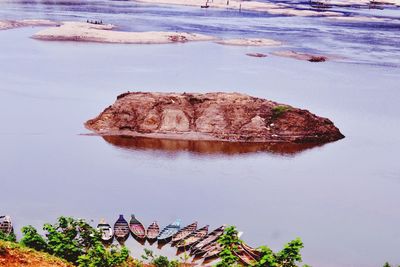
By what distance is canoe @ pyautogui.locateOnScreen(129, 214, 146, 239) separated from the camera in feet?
61.5

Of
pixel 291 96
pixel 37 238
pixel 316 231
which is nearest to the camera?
pixel 37 238

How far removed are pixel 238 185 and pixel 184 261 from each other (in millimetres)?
7208

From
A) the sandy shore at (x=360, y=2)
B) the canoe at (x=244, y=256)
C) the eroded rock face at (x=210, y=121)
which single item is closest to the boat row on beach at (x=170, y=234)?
the canoe at (x=244, y=256)

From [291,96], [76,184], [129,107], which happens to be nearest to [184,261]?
[76,184]

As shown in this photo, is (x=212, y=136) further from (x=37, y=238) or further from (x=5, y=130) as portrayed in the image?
(x=37, y=238)

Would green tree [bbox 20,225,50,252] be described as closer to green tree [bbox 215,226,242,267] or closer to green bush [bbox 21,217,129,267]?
green bush [bbox 21,217,129,267]

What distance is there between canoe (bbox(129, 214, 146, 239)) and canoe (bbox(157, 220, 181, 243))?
62 centimetres

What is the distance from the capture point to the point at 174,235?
737 inches

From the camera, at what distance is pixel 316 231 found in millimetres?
20125

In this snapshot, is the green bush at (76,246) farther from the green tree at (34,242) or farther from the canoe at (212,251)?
the canoe at (212,251)

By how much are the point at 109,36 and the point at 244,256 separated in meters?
47.8

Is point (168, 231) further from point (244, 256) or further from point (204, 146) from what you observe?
point (204, 146)

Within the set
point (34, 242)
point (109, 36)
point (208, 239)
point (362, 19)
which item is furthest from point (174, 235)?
point (362, 19)

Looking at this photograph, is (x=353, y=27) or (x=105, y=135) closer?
(x=105, y=135)
